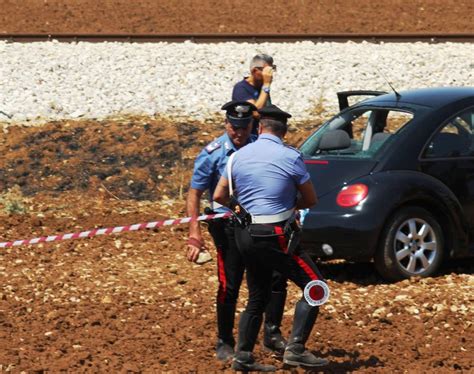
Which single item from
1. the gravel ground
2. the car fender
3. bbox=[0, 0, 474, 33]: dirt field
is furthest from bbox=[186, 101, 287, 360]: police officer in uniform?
bbox=[0, 0, 474, 33]: dirt field

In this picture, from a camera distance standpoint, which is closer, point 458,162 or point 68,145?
point 458,162

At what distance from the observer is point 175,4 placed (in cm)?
2756

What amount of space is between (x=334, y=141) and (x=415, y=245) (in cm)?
125

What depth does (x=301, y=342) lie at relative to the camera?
7.31m

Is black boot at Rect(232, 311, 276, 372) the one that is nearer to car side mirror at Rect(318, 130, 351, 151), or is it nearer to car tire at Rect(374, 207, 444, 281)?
car tire at Rect(374, 207, 444, 281)

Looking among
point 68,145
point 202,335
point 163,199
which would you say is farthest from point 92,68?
point 202,335

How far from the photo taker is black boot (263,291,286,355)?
7871mm

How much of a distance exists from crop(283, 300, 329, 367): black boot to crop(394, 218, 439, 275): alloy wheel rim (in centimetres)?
292

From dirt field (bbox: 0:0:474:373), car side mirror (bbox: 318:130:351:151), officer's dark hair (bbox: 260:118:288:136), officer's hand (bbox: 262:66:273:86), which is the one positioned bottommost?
dirt field (bbox: 0:0:474:373)

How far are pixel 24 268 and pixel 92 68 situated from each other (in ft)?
32.0

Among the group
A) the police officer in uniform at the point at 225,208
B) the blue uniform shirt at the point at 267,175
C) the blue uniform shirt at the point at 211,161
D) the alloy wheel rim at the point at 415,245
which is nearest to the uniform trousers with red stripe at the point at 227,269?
the police officer in uniform at the point at 225,208

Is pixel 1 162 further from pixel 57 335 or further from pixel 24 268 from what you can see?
pixel 57 335

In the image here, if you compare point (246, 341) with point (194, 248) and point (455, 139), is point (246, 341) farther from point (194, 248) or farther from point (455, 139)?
point (455, 139)

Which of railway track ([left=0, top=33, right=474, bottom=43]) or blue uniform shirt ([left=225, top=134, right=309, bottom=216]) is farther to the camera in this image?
railway track ([left=0, top=33, right=474, bottom=43])
